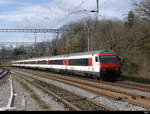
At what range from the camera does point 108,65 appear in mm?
20969

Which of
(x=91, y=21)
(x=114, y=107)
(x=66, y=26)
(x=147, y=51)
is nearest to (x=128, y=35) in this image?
(x=147, y=51)

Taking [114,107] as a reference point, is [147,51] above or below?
above

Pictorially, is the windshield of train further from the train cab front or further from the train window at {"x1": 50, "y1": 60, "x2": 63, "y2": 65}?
the train window at {"x1": 50, "y1": 60, "x2": 63, "y2": 65}

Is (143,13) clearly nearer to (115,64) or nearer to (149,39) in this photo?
(149,39)

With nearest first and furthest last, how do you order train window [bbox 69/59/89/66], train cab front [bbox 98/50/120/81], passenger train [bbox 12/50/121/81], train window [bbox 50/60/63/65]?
train cab front [bbox 98/50/120/81], passenger train [bbox 12/50/121/81], train window [bbox 69/59/89/66], train window [bbox 50/60/63/65]

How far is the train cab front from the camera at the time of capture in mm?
20703

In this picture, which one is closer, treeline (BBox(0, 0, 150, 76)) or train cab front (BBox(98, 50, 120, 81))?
train cab front (BBox(98, 50, 120, 81))

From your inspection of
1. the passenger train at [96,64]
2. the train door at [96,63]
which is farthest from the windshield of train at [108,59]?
the train door at [96,63]

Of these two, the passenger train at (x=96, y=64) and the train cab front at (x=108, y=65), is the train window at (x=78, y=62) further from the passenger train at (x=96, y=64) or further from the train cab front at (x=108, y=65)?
the train cab front at (x=108, y=65)

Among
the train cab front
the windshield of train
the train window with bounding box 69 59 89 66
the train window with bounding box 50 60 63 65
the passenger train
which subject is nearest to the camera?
the train cab front

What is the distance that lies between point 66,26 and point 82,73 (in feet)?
176

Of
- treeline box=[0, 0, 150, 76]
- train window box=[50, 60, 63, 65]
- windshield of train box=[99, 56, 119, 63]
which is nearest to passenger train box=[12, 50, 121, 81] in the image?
windshield of train box=[99, 56, 119, 63]

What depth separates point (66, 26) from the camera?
7744 cm

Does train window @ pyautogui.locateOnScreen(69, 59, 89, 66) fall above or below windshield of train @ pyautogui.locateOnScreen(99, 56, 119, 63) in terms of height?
below
